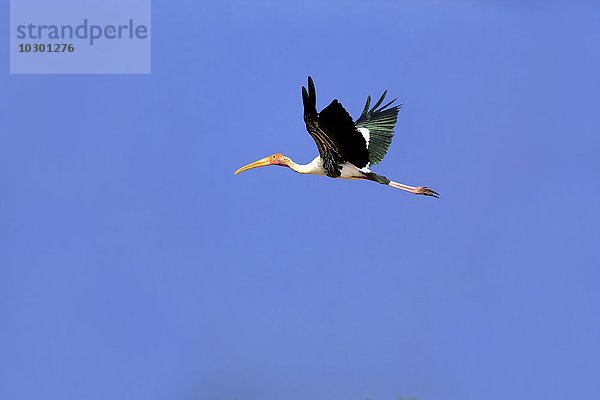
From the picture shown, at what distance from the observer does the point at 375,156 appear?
21.0 ft

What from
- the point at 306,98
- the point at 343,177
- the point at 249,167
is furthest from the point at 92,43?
the point at 306,98

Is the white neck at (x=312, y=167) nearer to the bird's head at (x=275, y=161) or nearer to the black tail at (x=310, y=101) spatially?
the bird's head at (x=275, y=161)

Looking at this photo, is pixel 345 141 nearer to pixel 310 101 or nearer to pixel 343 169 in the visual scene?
pixel 343 169

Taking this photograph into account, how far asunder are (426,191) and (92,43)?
3118 mm

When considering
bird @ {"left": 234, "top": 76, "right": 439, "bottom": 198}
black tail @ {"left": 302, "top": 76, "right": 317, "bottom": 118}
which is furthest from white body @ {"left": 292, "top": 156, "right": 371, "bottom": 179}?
black tail @ {"left": 302, "top": 76, "right": 317, "bottom": 118}

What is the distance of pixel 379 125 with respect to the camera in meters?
6.59

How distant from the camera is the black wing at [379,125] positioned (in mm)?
6438

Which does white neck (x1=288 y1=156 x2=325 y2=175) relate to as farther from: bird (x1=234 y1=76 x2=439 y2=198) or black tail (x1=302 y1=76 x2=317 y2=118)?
black tail (x1=302 y1=76 x2=317 y2=118)

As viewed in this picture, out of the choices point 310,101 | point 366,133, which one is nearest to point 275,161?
point 366,133

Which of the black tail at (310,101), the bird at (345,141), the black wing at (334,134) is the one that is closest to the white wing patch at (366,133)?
the bird at (345,141)

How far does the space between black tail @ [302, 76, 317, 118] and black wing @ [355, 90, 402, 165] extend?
943 millimetres

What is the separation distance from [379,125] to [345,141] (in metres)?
0.70

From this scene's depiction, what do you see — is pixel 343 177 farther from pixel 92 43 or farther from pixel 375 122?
pixel 92 43

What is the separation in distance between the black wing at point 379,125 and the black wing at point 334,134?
254 millimetres
